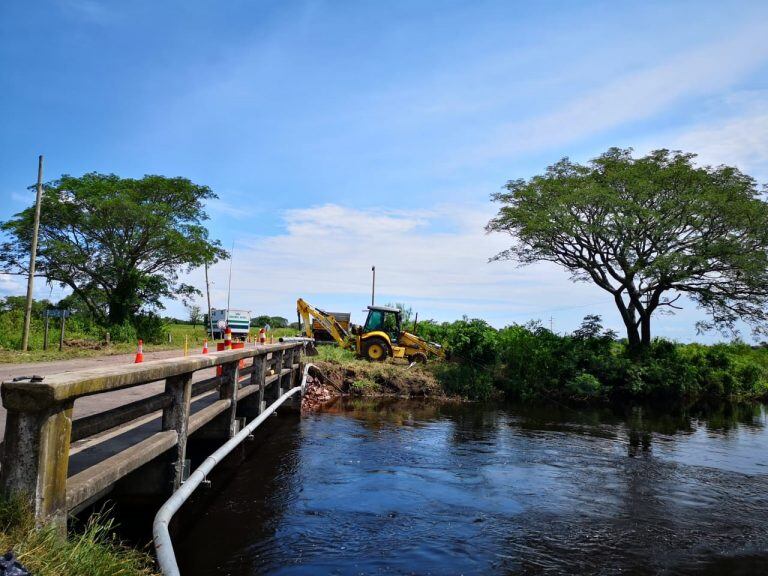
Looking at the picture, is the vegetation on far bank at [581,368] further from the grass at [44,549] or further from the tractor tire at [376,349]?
the grass at [44,549]

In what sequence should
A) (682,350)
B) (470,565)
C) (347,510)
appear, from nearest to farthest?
(470,565) < (347,510) < (682,350)

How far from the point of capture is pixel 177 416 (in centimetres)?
545

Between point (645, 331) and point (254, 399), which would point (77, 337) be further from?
point (645, 331)

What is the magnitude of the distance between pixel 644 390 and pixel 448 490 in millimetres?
20128

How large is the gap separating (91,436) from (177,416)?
2.54ft

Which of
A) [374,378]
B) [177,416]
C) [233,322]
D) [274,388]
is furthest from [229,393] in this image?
[233,322]

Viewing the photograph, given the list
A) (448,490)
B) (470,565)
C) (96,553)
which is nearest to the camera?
(96,553)

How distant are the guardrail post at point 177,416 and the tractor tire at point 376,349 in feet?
60.4

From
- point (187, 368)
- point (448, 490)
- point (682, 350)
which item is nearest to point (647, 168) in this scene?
point (682, 350)


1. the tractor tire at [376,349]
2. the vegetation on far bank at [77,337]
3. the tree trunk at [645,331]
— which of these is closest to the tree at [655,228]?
the tree trunk at [645,331]

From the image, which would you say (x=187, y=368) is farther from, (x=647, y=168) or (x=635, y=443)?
(x=647, y=168)

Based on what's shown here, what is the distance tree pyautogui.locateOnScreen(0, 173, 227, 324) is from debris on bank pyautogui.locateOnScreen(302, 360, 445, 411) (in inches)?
634

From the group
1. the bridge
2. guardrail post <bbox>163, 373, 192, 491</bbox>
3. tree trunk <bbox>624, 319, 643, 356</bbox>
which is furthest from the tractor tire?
guardrail post <bbox>163, 373, 192, 491</bbox>

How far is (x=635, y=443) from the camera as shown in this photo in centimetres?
1378
